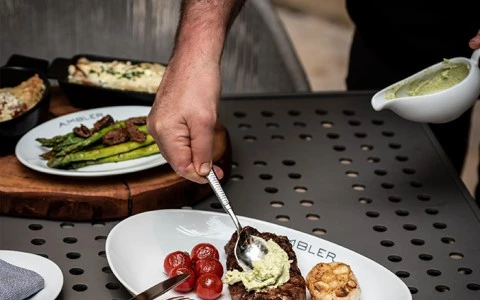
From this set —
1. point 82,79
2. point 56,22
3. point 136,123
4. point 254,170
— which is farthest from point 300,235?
point 56,22

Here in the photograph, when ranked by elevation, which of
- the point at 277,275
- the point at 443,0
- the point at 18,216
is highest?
the point at 443,0

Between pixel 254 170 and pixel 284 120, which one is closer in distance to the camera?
pixel 254 170

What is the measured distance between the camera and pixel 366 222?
69.3 inches

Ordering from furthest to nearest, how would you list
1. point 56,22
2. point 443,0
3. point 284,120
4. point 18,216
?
1. point 56,22
2. point 443,0
3. point 284,120
4. point 18,216

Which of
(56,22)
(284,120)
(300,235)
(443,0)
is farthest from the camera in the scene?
(56,22)

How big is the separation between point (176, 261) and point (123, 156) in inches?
15.5

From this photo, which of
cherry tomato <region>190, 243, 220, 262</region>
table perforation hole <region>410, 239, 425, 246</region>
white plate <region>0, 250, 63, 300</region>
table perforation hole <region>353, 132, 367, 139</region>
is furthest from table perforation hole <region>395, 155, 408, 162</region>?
white plate <region>0, 250, 63, 300</region>

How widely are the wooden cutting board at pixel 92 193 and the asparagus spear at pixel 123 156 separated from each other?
0.13ft

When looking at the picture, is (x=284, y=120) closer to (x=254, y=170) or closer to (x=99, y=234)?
(x=254, y=170)

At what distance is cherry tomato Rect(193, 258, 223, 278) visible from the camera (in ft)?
5.03

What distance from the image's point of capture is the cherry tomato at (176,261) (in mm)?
1546

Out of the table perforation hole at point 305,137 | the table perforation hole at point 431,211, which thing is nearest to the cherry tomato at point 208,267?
the table perforation hole at point 431,211

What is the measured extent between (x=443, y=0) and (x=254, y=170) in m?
0.67

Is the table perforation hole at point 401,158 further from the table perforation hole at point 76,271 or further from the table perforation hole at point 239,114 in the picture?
the table perforation hole at point 76,271
